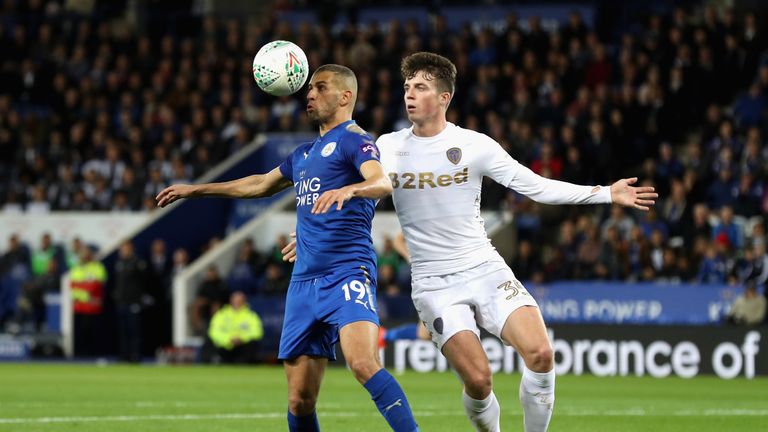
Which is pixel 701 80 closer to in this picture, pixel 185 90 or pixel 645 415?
pixel 185 90

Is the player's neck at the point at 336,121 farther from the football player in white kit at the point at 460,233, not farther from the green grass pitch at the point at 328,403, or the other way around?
the green grass pitch at the point at 328,403

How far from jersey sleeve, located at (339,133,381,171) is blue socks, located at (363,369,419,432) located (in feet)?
3.86

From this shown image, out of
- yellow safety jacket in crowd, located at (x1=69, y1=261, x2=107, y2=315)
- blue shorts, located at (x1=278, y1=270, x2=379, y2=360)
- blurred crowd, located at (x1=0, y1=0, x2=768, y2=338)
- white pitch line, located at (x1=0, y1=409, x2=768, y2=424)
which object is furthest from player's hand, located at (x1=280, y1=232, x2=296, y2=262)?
yellow safety jacket in crowd, located at (x1=69, y1=261, x2=107, y2=315)

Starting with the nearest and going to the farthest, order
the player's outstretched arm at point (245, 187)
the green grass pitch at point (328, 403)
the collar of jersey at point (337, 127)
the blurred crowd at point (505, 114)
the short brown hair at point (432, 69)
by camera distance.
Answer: the collar of jersey at point (337, 127), the player's outstretched arm at point (245, 187), the short brown hair at point (432, 69), the green grass pitch at point (328, 403), the blurred crowd at point (505, 114)

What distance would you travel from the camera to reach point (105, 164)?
92.7 feet

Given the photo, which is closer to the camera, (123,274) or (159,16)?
(123,274)

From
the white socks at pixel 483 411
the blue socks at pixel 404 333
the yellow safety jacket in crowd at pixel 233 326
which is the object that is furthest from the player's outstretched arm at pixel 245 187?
the yellow safety jacket in crowd at pixel 233 326

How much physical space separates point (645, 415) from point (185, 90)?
18.2 meters

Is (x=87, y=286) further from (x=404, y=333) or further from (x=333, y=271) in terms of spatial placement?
(x=333, y=271)

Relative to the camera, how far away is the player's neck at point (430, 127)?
8.70 metres

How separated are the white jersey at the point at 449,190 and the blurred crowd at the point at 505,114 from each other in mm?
12930

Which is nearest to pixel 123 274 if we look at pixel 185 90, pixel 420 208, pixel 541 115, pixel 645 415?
pixel 185 90

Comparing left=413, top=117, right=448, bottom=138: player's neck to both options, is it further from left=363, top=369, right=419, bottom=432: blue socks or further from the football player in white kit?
left=363, top=369, right=419, bottom=432: blue socks

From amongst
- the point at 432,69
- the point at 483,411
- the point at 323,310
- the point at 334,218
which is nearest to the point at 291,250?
the point at 334,218
